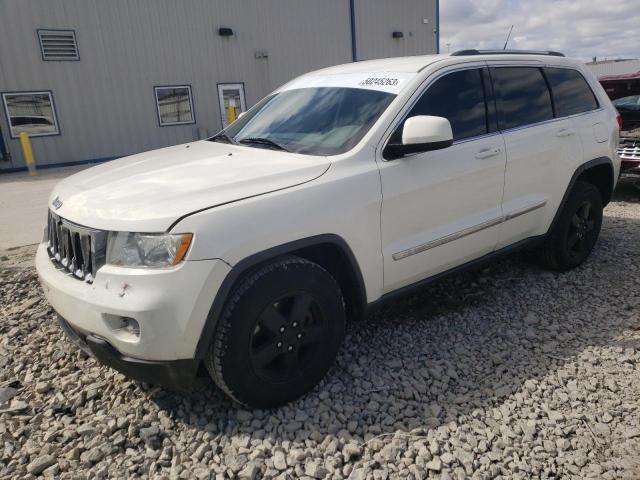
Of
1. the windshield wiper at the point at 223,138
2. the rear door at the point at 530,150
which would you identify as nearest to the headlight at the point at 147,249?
the windshield wiper at the point at 223,138

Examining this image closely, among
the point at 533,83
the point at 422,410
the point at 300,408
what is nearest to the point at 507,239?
the point at 533,83

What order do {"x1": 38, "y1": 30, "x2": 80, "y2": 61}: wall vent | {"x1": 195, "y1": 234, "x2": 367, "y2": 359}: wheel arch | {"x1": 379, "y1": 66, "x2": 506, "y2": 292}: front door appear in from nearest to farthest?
{"x1": 195, "y1": 234, "x2": 367, "y2": 359}: wheel arch → {"x1": 379, "y1": 66, "x2": 506, "y2": 292}: front door → {"x1": 38, "y1": 30, "x2": 80, "y2": 61}: wall vent

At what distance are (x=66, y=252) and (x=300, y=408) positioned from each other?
4.91 ft

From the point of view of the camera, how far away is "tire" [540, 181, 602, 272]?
→ 4215 millimetres

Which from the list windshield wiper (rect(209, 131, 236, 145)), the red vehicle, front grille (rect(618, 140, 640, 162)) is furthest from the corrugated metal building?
front grille (rect(618, 140, 640, 162))

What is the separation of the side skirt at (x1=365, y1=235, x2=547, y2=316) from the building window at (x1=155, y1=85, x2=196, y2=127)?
1258cm

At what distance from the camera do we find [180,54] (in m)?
14.3

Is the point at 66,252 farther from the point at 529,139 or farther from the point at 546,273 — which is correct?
the point at 546,273

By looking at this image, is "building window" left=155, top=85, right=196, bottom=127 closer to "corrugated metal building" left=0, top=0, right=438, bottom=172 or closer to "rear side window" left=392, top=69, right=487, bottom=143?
"corrugated metal building" left=0, top=0, right=438, bottom=172

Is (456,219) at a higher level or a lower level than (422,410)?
higher

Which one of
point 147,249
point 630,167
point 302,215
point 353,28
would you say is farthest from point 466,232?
point 353,28

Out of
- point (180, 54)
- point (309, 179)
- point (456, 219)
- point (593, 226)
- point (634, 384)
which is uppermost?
point (180, 54)

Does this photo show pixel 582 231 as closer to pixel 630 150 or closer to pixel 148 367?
pixel 630 150

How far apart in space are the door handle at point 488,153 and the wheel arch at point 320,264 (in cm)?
125
